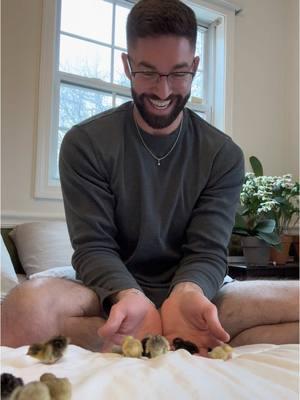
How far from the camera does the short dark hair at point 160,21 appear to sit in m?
0.96

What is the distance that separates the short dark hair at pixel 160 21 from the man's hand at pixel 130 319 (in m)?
0.57

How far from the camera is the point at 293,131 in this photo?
3123 millimetres

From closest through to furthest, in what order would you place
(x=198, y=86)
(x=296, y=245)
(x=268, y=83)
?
(x=296, y=245), (x=198, y=86), (x=268, y=83)

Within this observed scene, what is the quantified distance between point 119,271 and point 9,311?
22 cm

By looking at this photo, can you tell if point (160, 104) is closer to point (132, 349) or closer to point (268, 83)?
point (132, 349)

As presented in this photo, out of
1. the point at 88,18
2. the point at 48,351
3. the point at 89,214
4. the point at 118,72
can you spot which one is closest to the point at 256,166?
the point at 118,72

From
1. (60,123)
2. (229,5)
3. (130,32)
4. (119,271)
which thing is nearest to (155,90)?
(130,32)

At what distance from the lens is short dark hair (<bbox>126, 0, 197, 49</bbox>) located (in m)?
0.96

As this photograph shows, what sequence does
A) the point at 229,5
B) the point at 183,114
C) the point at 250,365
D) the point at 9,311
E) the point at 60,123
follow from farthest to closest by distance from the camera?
1. the point at 229,5
2. the point at 60,123
3. the point at 183,114
4. the point at 9,311
5. the point at 250,365

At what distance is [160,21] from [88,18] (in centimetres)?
172

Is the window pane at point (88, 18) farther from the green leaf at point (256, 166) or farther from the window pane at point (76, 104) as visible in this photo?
the green leaf at point (256, 166)

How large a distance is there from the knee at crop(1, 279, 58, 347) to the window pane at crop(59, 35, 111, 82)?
183 centimetres

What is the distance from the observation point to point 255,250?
7.80 ft

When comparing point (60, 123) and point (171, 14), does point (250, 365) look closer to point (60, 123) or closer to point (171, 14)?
point (171, 14)
